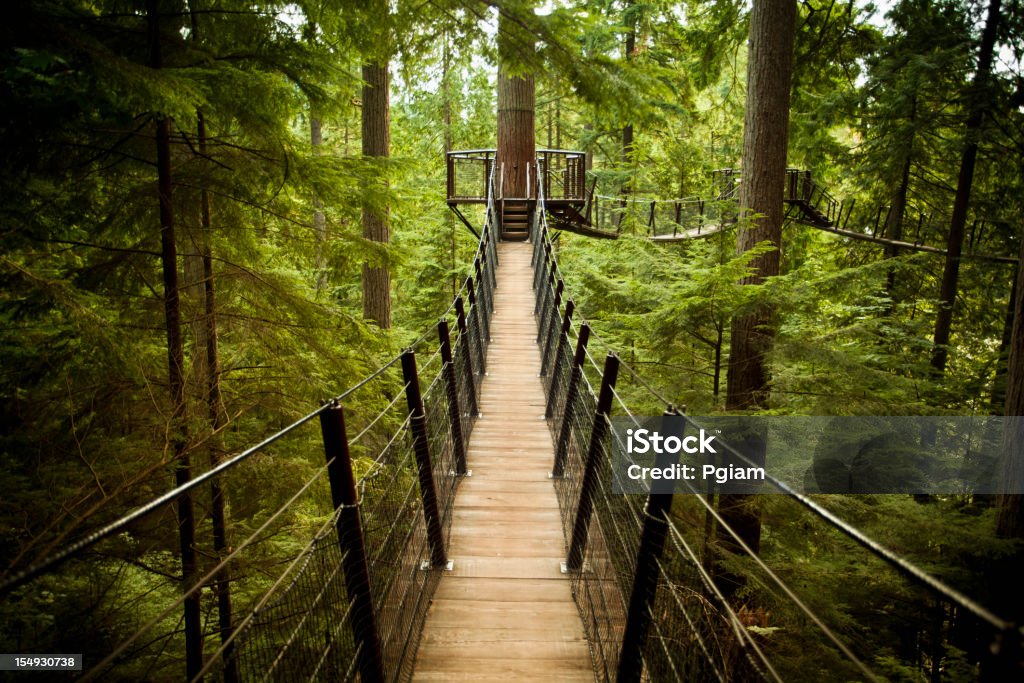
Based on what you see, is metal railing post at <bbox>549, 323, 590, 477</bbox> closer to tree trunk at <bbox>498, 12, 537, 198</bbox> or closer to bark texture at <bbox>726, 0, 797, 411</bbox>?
bark texture at <bbox>726, 0, 797, 411</bbox>

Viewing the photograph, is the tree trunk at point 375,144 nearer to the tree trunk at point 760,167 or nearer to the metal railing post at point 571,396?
the metal railing post at point 571,396

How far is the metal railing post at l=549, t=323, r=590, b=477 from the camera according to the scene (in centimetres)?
460

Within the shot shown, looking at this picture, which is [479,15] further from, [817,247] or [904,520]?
[817,247]

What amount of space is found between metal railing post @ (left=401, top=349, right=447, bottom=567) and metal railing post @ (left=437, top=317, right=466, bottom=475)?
1.03 m

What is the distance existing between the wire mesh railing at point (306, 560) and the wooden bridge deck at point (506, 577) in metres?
0.15

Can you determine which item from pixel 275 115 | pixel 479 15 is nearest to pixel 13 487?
pixel 275 115

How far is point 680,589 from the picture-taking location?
7.74 feet

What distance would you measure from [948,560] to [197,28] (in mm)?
7064

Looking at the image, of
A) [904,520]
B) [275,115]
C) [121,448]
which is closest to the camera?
[121,448]

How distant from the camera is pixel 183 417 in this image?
3.49 meters

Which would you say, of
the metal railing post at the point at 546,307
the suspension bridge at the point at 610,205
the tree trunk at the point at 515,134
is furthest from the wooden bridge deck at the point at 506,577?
the tree trunk at the point at 515,134

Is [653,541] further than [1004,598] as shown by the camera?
No

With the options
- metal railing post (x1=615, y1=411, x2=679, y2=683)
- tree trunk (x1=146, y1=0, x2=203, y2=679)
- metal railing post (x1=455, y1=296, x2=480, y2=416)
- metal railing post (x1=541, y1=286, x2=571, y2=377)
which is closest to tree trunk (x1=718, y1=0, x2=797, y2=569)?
metal railing post (x1=541, y1=286, x2=571, y2=377)

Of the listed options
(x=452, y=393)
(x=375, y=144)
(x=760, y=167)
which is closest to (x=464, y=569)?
(x=452, y=393)
